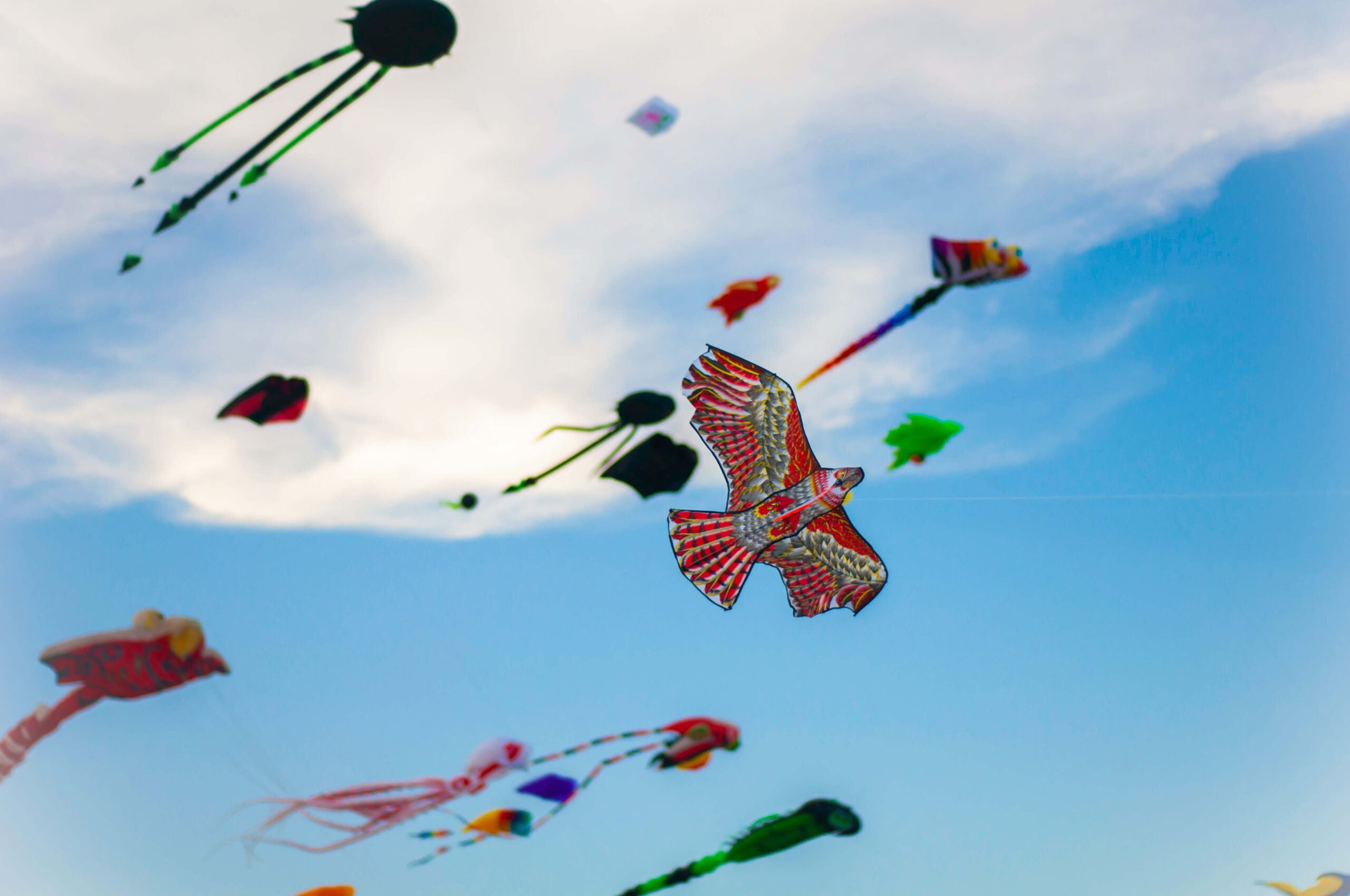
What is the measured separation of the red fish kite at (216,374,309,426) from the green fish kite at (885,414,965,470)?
33.8ft

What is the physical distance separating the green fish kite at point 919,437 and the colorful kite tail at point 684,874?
754 centimetres

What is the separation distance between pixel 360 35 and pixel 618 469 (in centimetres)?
824

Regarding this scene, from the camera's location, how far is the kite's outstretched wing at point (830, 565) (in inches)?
680

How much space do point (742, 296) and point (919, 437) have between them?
402cm

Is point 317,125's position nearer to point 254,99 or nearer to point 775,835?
point 254,99

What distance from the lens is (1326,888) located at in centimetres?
2019

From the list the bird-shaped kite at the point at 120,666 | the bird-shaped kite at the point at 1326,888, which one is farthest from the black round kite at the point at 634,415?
the bird-shaped kite at the point at 1326,888

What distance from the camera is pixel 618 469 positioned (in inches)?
680

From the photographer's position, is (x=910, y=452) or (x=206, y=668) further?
(x=910, y=452)

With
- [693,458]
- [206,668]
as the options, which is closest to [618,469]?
[693,458]

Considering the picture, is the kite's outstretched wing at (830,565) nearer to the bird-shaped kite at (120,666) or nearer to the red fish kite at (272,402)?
the red fish kite at (272,402)

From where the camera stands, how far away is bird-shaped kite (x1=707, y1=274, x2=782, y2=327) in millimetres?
16641

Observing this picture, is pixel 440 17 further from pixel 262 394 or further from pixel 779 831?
pixel 779 831

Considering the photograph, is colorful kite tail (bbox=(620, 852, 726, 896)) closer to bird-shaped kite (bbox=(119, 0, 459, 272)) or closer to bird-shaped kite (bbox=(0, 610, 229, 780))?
bird-shaped kite (bbox=(0, 610, 229, 780))
